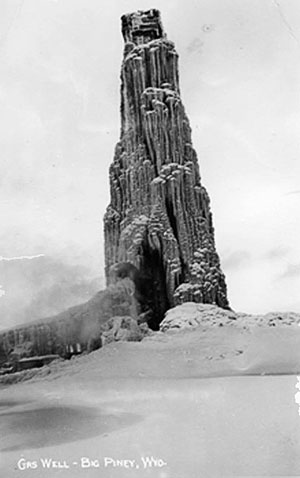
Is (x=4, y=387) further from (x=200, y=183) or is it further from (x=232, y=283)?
(x=200, y=183)

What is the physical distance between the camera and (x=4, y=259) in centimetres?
541

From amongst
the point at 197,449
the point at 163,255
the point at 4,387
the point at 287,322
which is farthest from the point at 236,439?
the point at 163,255

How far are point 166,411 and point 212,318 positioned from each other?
2.02 metres

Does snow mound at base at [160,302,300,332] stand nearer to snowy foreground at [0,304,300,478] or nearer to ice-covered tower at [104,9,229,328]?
snowy foreground at [0,304,300,478]

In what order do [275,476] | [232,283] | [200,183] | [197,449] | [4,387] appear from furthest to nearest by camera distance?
[200,183] < [232,283] < [4,387] < [197,449] < [275,476]

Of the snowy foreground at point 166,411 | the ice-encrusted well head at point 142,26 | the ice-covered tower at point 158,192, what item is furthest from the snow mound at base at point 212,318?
the ice-encrusted well head at point 142,26

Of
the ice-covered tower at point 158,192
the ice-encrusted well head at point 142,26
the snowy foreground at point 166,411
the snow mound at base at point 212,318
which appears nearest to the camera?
the snowy foreground at point 166,411

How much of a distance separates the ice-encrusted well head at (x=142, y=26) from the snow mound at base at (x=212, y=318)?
126 inches

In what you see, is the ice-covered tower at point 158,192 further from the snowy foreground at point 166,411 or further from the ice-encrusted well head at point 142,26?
the snowy foreground at point 166,411

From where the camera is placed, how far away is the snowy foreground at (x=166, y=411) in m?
3.92

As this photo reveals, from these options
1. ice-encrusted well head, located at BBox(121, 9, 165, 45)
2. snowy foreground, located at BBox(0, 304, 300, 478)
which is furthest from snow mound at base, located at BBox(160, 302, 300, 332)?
ice-encrusted well head, located at BBox(121, 9, 165, 45)

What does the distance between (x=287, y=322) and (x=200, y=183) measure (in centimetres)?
255

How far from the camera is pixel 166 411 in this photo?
14.5 feet

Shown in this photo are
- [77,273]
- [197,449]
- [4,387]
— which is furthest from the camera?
[77,273]
